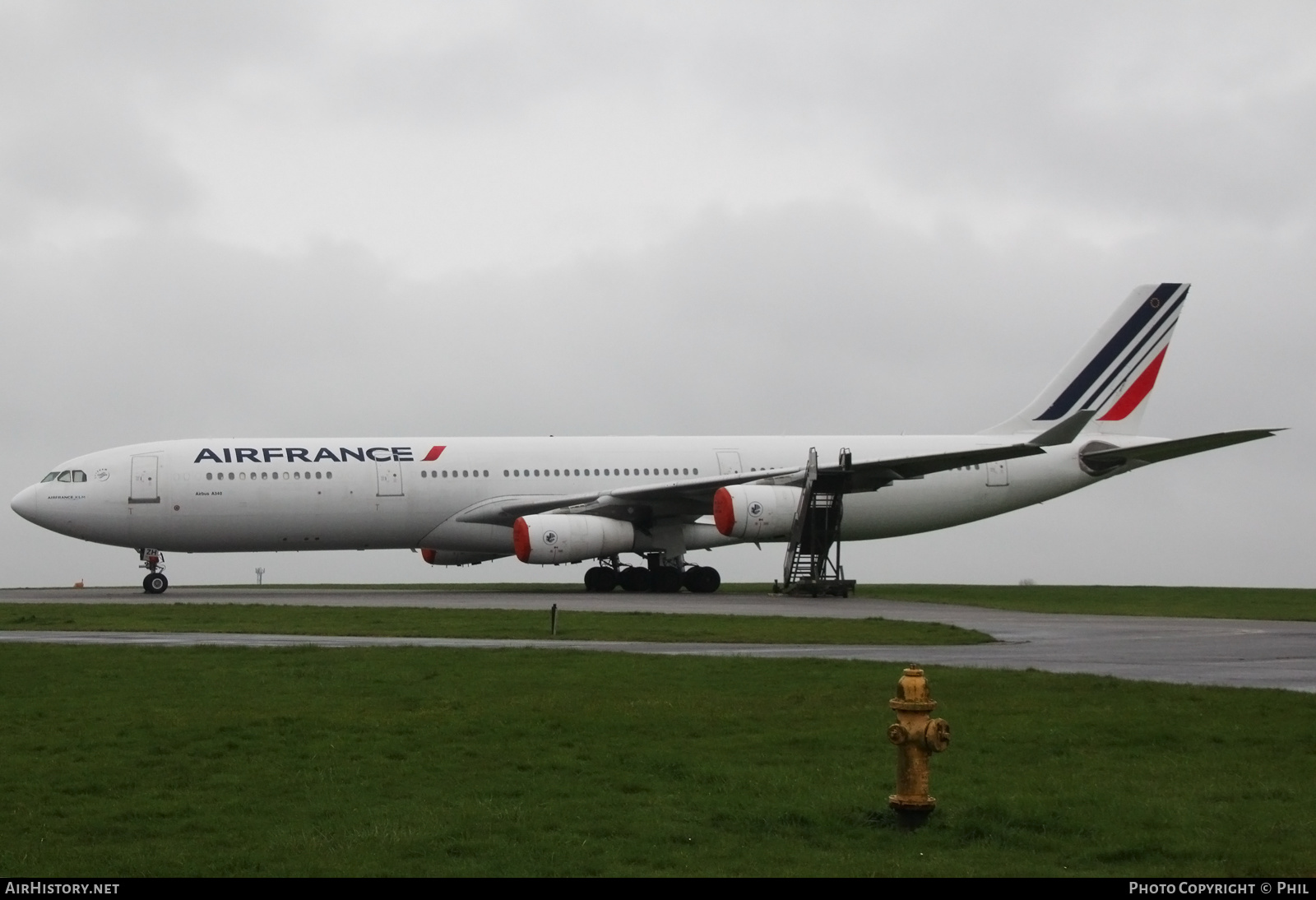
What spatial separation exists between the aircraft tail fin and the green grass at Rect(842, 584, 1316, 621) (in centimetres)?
501

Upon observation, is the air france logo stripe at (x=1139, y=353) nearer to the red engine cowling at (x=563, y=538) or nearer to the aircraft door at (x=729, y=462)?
the aircraft door at (x=729, y=462)

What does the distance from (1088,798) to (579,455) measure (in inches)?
1251

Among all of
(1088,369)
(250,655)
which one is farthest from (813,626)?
(1088,369)

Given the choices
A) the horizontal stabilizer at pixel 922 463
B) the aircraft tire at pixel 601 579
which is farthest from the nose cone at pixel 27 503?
the horizontal stabilizer at pixel 922 463

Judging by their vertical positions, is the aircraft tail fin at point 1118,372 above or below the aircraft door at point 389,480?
above

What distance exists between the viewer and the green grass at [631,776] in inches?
346

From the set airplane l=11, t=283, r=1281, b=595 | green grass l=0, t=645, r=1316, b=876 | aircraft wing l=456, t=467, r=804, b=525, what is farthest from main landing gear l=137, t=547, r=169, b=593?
green grass l=0, t=645, r=1316, b=876

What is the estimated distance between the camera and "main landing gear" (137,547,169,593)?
3894cm

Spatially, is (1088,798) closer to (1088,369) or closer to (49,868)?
(49,868)

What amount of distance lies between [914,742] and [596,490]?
106 ft

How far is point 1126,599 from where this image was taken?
3966 cm

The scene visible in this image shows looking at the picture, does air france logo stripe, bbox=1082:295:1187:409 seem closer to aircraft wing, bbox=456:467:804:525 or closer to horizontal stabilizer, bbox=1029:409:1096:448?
horizontal stabilizer, bbox=1029:409:1096:448

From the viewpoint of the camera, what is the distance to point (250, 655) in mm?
19594

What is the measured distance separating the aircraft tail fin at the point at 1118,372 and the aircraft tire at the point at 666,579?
36.8 ft
